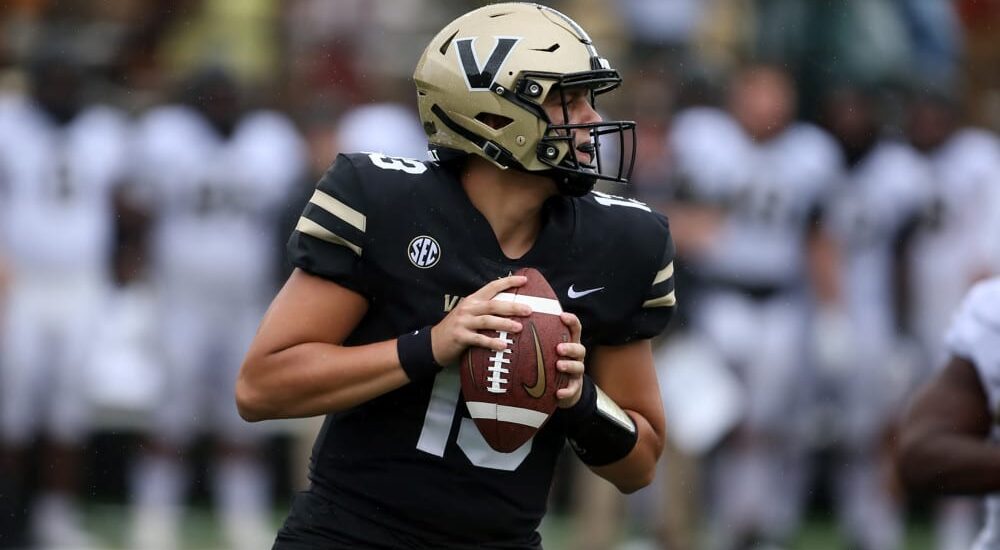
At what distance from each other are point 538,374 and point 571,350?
0.25 ft

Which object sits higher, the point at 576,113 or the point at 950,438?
the point at 576,113

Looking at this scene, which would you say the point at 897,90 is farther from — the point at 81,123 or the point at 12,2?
the point at 12,2

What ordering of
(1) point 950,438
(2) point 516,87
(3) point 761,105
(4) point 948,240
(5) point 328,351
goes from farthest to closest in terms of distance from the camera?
(4) point 948,240 → (3) point 761,105 → (1) point 950,438 → (2) point 516,87 → (5) point 328,351

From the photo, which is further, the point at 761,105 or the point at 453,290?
the point at 761,105

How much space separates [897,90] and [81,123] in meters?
4.32

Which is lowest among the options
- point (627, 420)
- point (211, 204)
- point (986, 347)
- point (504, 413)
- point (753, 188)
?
point (753, 188)

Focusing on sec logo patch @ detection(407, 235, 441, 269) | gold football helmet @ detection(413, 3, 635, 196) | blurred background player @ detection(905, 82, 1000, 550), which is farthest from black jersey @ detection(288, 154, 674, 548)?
blurred background player @ detection(905, 82, 1000, 550)

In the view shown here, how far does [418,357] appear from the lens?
3178 mm

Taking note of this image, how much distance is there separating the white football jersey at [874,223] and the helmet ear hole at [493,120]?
18.0 ft

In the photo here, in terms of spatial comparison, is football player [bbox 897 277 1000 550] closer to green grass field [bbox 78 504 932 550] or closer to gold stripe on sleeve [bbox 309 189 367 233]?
gold stripe on sleeve [bbox 309 189 367 233]

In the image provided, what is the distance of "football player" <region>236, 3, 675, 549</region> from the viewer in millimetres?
3256

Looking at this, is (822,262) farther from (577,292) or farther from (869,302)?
(577,292)

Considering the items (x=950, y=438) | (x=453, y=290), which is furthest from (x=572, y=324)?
(x=950, y=438)

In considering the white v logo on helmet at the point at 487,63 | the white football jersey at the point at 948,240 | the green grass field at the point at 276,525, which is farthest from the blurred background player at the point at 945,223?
the white v logo on helmet at the point at 487,63
